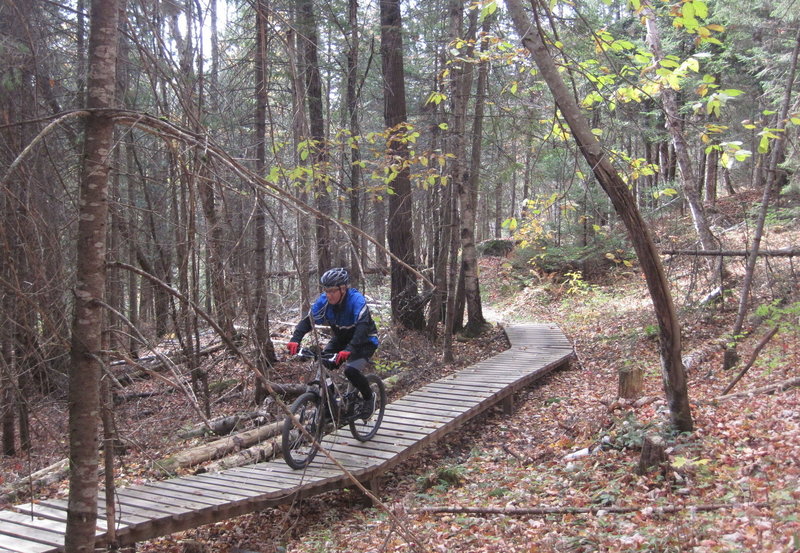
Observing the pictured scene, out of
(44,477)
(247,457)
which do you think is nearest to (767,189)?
(247,457)

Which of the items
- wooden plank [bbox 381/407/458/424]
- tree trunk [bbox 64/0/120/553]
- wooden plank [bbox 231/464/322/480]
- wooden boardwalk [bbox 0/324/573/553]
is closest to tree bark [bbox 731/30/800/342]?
wooden boardwalk [bbox 0/324/573/553]

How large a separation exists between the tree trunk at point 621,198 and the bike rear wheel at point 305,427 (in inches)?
133

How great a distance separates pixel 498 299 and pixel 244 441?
615 inches

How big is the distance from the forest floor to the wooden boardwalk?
422 millimetres

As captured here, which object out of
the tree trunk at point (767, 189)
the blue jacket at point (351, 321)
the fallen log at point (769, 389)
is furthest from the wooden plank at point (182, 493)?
the tree trunk at point (767, 189)

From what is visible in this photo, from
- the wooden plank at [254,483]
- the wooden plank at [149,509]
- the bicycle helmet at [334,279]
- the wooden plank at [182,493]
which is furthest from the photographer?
the bicycle helmet at [334,279]

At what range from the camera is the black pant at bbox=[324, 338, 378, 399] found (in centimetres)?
606

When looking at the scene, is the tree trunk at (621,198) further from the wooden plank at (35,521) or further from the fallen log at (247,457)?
the wooden plank at (35,521)

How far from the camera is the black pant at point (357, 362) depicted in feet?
19.9

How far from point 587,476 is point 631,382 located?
7.63 feet

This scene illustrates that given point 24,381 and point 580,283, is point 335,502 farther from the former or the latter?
point 580,283

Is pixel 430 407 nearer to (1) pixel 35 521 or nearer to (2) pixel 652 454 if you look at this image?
(2) pixel 652 454

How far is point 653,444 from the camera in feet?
17.0

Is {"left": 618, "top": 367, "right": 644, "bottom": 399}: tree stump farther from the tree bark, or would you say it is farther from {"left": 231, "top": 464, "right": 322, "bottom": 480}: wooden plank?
{"left": 231, "top": 464, "right": 322, "bottom": 480}: wooden plank
